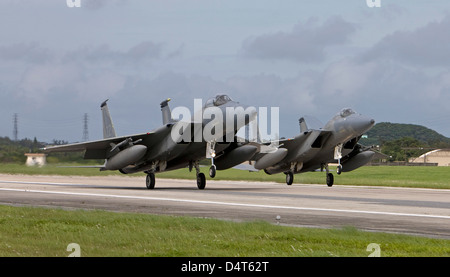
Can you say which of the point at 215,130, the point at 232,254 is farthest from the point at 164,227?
the point at 215,130

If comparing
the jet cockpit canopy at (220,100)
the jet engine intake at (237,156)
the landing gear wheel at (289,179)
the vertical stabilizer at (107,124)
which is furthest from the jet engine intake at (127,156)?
the landing gear wheel at (289,179)

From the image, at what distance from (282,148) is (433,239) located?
23.2 meters

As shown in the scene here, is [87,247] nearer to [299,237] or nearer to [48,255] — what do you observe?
[48,255]

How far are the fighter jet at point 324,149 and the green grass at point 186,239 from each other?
61.9 ft

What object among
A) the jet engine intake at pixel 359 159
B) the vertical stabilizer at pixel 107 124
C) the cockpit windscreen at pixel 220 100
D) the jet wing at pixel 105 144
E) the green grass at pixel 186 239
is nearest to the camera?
the green grass at pixel 186 239

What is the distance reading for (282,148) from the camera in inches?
1334

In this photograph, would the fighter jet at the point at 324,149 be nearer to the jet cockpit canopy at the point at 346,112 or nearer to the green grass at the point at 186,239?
the jet cockpit canopy at the point at 346,112

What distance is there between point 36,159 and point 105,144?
401 inches

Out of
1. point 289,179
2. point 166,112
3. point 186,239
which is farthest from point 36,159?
point 186,239

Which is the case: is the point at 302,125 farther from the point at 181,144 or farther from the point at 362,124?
the point at 181,144

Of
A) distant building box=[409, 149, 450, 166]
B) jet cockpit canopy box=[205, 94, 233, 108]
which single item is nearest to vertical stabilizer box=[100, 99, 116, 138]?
jet cockpit canopy box=[205, 94, 233, 108]

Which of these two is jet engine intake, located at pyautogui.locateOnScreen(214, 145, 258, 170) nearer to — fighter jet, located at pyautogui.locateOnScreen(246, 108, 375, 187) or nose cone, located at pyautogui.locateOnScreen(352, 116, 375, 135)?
fighter jet, located at pyautogui.locateOnScreen(246, 108, 375, 187)

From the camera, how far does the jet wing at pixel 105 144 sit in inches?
1101

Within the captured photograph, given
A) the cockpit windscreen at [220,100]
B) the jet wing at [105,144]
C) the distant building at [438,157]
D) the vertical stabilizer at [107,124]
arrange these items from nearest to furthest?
the cockpit windscreen at [220,100], the jet wing at [105,144], the vertical stabilizer at [107,124], the distant building at [438,157]
